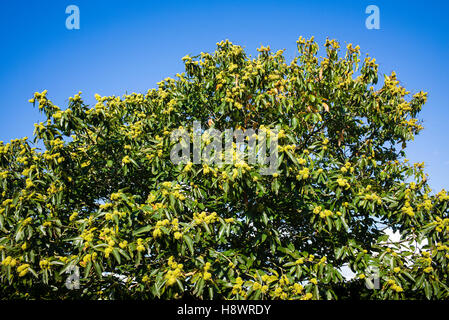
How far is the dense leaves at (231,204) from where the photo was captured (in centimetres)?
338

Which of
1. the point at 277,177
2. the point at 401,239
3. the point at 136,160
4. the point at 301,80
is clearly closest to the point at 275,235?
the point at 277,177

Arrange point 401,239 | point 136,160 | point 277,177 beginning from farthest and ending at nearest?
1. point 136,160
2. point 401,239
3. point 277,177

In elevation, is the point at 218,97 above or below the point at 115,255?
above

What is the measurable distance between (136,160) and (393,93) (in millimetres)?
4866

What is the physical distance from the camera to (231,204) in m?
3.98

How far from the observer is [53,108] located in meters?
4.31

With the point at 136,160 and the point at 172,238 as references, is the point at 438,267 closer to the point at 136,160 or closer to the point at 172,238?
the point at 172,238

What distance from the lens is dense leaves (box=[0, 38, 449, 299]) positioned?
3.38 meters

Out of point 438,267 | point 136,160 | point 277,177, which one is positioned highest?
point 136,160

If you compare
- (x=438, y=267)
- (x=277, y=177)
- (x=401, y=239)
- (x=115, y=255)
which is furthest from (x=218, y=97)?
(x=438, y=267)

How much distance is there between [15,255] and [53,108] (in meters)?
2.13
